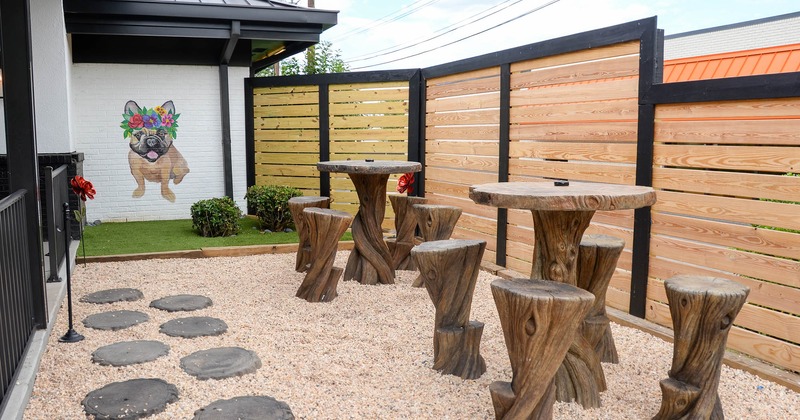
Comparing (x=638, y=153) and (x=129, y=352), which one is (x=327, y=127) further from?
(x=129, y=352)

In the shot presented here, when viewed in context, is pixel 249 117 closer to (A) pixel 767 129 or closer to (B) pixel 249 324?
(B) pixel 249 324

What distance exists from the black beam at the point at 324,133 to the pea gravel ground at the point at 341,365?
10.9 ft

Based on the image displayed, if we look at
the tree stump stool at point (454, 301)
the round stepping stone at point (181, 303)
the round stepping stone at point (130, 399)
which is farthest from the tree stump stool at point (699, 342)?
the round stepping stone at point (181, 303)

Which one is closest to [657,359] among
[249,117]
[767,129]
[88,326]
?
[767,129]

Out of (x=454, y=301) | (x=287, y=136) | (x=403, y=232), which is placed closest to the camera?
(x=454, y=301)

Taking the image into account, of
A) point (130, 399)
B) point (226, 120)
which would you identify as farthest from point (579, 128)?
point (226, 120)

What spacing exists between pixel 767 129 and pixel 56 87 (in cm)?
685

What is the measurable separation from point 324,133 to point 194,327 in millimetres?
4826

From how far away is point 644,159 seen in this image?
4.57 metres

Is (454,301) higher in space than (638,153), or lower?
lower

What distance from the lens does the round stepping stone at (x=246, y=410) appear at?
9.92 ft

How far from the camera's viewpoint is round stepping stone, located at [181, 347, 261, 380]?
3574 mm

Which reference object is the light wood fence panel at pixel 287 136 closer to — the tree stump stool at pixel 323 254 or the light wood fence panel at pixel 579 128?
the light wood fence panel at pixel 579 128

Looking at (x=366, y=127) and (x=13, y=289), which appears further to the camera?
(x=366, y=127)
